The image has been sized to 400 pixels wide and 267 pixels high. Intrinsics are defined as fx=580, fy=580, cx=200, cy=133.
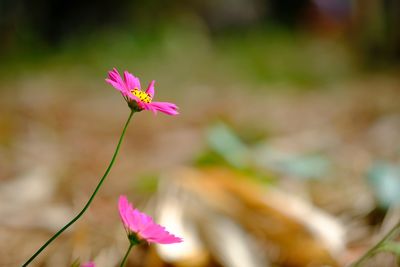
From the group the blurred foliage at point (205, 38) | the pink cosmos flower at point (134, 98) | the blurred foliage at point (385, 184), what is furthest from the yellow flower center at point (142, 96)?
the blurred foliage at point (205, 38)

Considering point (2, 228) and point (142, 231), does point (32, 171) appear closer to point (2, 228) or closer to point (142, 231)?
point (2, 228)

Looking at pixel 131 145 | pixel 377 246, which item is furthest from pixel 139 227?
pixel 131 145

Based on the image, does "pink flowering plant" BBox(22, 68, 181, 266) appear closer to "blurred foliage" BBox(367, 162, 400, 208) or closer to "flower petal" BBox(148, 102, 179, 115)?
"flower petal" BBox(148, 102, 179, 115)

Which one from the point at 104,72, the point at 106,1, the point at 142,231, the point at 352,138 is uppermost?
the point at 106,1

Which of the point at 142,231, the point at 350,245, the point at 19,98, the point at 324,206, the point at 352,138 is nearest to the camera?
the point at 142,231

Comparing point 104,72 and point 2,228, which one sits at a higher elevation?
point 104,72

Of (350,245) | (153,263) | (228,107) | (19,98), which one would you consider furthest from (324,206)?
(19,98)

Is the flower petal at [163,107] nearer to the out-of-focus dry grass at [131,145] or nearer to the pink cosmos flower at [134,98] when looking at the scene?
the pink cosmos flower at [134,98]

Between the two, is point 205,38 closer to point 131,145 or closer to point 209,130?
point 131,145
